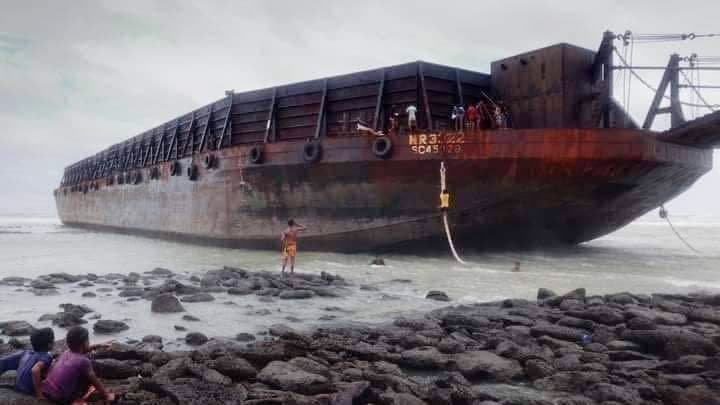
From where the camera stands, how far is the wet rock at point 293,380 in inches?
162

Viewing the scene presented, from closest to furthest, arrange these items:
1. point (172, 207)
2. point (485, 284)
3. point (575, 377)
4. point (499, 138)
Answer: point (575, 377) → point (485, 284) → point (499, 138) → point (172, 207)

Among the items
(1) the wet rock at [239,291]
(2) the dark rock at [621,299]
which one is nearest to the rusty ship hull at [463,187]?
(2) the dark rock at [621,299]

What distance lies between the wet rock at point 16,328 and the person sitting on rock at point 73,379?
2.80 m

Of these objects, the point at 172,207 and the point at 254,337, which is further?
the point at 172,207

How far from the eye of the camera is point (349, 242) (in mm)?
14680

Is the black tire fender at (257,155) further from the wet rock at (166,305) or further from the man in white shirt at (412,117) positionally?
the wet rock at (166,305)

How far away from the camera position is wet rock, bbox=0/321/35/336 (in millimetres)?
5988

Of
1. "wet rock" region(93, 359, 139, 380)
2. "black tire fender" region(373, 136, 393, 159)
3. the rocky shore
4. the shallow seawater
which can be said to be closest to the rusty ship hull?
"black tire fender" region(373, 136, 393, 159)

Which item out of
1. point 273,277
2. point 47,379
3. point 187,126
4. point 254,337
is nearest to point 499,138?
point 273,277

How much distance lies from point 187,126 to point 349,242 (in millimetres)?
12862

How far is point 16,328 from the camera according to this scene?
6.06 m

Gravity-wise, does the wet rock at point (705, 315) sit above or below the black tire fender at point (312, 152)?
below

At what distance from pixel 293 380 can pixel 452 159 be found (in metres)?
9.29

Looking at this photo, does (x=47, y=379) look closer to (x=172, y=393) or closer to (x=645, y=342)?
(x=172, y=393)
